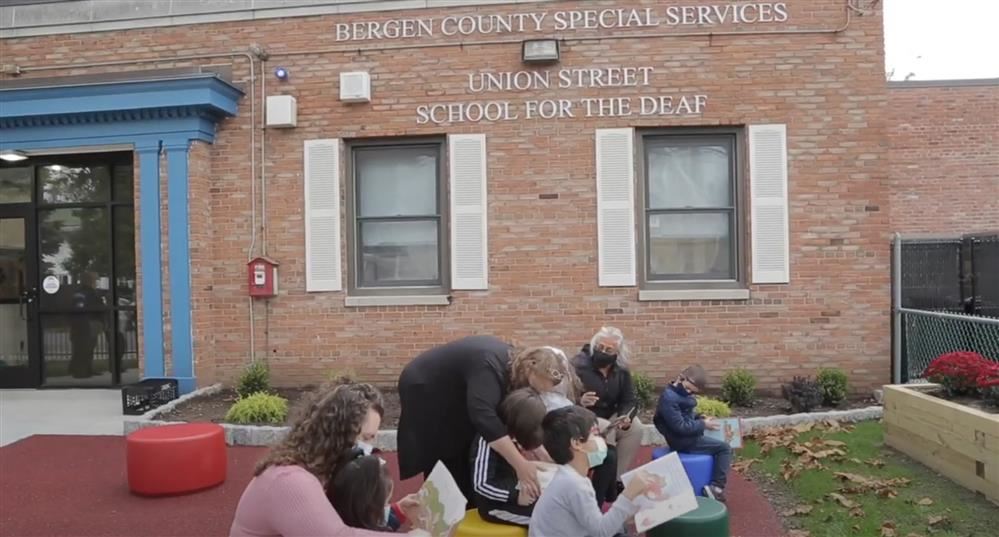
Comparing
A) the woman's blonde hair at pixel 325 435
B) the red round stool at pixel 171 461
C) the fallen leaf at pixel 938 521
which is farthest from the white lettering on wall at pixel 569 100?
the woman's blonde hair at pixel 325 435

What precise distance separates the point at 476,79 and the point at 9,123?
18.4ft

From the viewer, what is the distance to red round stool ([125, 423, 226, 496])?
19.8ft

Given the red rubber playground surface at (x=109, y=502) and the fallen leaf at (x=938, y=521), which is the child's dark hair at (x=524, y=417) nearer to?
the red rubber playground surface at (x=109, y=502)

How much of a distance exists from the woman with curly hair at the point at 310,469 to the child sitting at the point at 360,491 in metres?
0.06

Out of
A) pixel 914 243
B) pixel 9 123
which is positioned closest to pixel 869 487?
pixel 914 243

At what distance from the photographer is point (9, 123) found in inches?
386

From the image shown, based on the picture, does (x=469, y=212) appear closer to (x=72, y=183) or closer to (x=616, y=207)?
(x=616, y=207)

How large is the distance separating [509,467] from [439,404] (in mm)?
496

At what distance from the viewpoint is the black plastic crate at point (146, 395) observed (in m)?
8.66

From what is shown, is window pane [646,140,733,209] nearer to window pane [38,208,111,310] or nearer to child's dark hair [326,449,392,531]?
window pane [38,208,111,310]

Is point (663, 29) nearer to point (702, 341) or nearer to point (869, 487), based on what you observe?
point (702, 341)

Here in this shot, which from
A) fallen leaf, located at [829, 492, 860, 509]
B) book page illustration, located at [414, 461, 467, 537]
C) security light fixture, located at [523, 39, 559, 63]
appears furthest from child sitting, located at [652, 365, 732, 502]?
security light fixture, located at [523, 39, 559, 63]

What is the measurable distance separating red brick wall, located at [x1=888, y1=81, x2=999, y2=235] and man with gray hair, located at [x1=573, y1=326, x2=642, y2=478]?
12889 millimetres

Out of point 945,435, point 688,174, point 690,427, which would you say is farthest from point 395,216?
point 945,435
